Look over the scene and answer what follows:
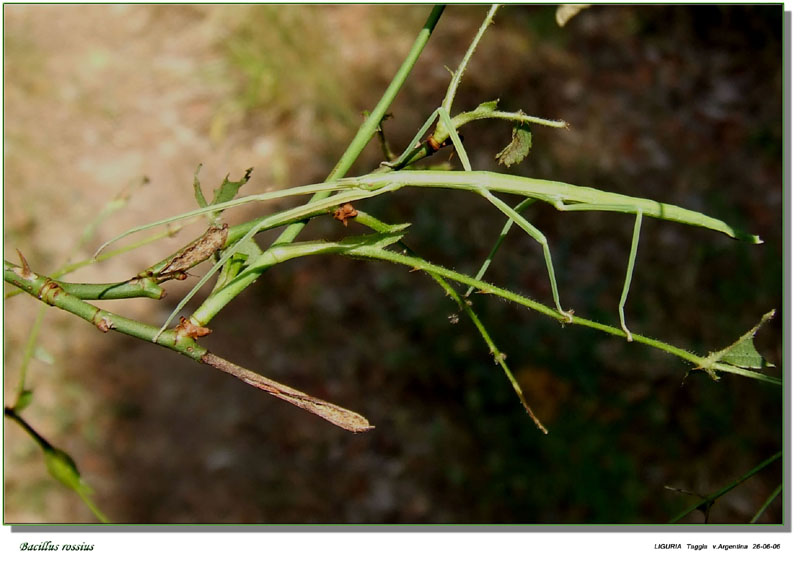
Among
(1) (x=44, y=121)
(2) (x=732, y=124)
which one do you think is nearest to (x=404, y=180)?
(1) (x=44, y=121)

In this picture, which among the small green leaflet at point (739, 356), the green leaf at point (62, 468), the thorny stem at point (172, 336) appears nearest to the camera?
the thorny stem at point (172, 336)

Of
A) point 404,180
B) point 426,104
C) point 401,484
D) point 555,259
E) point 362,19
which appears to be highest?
point 362,19

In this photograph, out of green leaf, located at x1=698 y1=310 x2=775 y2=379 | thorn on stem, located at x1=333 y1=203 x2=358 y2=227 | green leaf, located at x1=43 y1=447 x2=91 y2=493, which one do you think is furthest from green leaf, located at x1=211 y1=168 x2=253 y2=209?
green leaf, located at x1=698 y1=310 x2=775 y2=379

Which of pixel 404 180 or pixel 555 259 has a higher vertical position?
pixel 555 259

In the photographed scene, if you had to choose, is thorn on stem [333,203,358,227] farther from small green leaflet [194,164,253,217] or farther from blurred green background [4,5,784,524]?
blurred green background [4,5,784,524]

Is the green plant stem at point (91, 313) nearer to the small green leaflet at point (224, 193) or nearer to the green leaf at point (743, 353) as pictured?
the small green leaflet at point (224, 193)

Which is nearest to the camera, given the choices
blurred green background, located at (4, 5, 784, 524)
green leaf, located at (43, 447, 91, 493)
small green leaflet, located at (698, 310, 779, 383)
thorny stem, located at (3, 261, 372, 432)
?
thorny stem, located at (3, 261, 372, 432)

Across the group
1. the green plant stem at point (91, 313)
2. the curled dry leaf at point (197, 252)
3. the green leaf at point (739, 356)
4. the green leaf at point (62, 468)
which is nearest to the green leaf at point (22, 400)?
the green leaf at point (62, 468)

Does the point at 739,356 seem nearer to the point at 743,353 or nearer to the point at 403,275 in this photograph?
the point at 743,353

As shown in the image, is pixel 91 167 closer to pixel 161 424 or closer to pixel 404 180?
pixel 161 424
